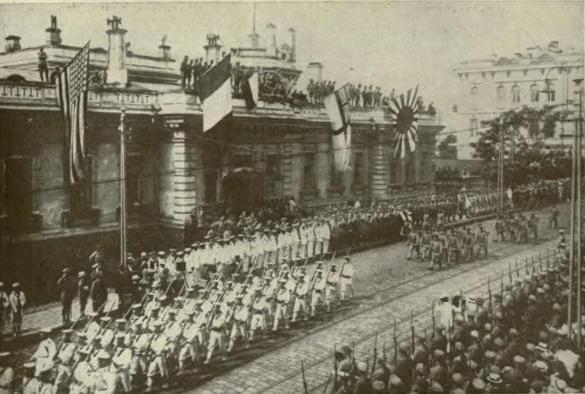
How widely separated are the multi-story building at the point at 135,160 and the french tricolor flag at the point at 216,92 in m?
1.57

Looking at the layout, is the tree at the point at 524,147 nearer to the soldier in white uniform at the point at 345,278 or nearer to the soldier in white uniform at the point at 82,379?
the soldier in white uniform at the point at 345,278

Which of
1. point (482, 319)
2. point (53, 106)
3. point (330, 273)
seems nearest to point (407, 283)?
point (330, 273)

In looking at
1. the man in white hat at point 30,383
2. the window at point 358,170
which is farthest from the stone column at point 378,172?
the man in white hat at point 30,383

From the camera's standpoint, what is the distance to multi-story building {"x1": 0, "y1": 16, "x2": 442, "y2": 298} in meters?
15.7

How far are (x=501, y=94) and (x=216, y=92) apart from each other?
12.0 meters

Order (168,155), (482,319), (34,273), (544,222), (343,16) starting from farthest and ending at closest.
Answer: (544,222) → (168,155) → (34,273) → (343,16) → (482,319)

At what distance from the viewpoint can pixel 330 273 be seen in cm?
1452

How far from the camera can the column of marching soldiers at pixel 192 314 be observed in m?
9.16

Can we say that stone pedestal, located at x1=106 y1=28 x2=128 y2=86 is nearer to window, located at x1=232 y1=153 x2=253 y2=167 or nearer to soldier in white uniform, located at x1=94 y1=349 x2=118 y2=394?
window, located at x1=232 y1=153 x2=253 y2=167

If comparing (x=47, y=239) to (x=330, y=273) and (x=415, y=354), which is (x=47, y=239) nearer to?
(x=330, y=273)

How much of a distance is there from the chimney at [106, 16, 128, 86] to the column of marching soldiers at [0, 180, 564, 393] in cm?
647

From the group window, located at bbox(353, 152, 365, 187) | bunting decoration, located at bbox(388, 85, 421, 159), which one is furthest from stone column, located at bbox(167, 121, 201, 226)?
window, located at bbox(353, 152, 365, 187)

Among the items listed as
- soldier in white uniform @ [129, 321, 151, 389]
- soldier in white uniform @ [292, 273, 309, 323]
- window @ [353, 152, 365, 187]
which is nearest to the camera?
soldier in white uniform @ [129, 321, 151, 389]

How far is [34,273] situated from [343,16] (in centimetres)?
934
